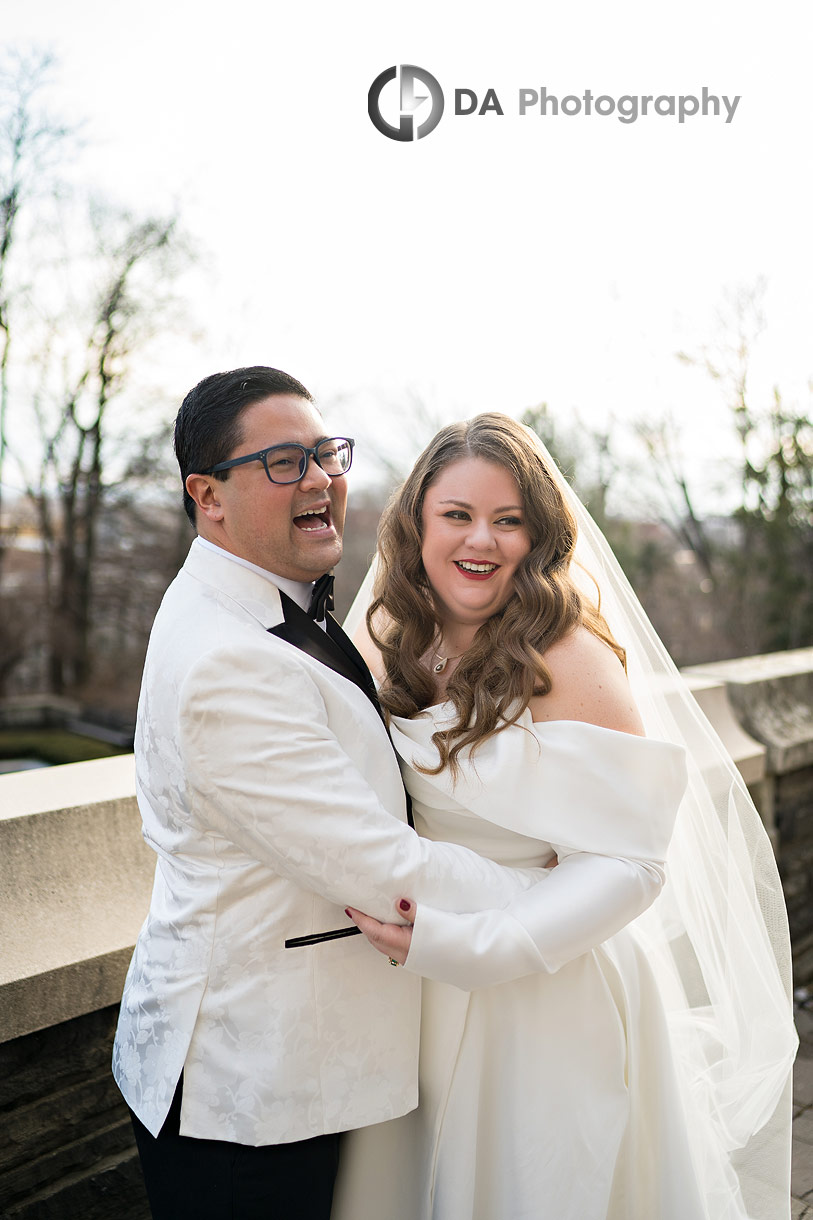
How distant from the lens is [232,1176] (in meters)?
1.69

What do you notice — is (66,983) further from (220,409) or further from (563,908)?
(220,409)

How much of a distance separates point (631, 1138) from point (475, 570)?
1327 millimetres

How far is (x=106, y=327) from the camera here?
65.3ft

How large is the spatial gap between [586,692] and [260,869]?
0.81m

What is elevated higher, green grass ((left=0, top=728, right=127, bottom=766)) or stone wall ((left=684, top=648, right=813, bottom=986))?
stone wall ((left=684, top=648, right=813, bottom=986))

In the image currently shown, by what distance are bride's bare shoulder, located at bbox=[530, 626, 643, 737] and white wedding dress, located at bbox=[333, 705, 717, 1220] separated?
54 millimetres

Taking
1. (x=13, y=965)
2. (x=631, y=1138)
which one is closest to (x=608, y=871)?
(x=631, y=1138)

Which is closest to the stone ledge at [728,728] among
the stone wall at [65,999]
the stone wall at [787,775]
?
the stone wall at [787,775]

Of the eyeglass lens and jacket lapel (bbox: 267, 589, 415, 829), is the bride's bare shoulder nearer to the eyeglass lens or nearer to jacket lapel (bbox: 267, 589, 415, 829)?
jacket lapel (bbox: 267, 589, 415, 829)

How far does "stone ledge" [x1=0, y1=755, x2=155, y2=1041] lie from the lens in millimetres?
2055

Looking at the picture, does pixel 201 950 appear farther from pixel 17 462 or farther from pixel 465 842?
pixel 17 462

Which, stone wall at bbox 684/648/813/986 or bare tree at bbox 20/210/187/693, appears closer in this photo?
stone wall at bbox 684/648/813/986

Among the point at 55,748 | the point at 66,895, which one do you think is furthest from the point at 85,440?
the point at 66,895

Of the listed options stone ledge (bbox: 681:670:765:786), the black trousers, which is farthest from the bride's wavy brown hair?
stone ledge (bbox: 681:670:765:786)
